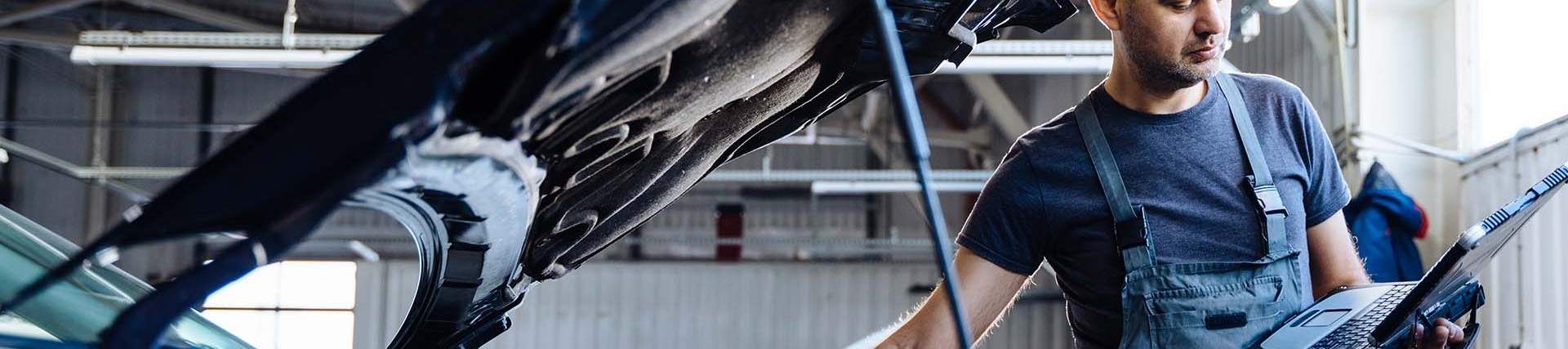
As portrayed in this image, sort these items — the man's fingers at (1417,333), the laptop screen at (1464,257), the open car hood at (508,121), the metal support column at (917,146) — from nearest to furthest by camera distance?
the open car hood at (508,121)
the metal support column at (917,146)
the laptop screen at (1464,257)
the man's fingers at (1417,333)

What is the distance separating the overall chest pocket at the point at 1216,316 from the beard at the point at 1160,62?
282 mm

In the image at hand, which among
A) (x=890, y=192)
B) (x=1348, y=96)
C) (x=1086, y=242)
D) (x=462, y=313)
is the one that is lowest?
(x=462, y=313)

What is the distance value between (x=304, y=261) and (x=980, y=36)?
17011 millimetres

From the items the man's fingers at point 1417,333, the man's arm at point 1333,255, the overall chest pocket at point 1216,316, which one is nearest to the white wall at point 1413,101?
the man's arm at point 1333,255

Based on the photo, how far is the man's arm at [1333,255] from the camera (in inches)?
83.1

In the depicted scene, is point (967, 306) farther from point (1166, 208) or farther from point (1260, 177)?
point (1260, 177)

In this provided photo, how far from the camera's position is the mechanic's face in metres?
1.91

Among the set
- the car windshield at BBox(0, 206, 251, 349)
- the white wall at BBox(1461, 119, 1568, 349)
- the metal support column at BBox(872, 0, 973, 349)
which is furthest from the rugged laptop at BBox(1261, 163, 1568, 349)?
the white wall at BBox(1461, 119, 1568, 349)

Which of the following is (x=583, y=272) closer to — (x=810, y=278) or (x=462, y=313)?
(x=810, y=278)

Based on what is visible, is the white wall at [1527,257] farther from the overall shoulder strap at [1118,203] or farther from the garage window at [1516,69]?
the overall shoulder strap at [1118,203]

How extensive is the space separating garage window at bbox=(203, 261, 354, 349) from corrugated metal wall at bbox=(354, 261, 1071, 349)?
0.30 metres

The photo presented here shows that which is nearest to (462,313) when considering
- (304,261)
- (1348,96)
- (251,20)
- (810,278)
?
(1348,96)

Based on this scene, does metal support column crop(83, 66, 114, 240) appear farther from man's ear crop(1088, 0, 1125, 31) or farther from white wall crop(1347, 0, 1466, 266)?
man's ear crop(1088, 0, 1125, 31)

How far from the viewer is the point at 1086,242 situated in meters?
2.04
